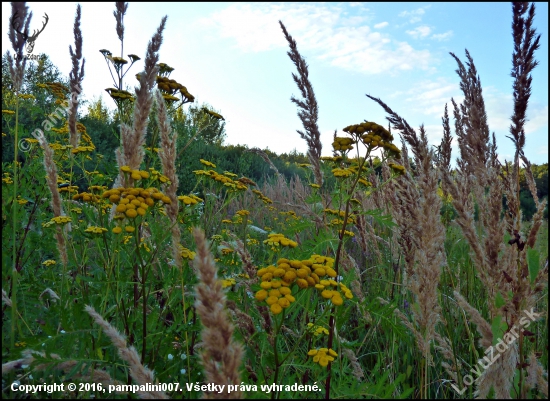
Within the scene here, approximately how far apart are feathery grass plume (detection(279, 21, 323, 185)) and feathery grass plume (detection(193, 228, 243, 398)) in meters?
2.11

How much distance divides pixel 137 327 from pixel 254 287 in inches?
29.3

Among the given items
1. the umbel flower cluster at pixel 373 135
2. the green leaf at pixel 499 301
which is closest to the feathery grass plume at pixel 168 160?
the umbel flower cluster at pixel 373 135

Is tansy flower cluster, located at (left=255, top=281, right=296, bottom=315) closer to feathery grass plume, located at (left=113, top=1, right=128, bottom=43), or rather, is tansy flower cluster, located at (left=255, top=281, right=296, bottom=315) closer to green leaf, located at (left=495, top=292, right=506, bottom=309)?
green leaf, located at (left=495, top=292, right=506, bottom=309)

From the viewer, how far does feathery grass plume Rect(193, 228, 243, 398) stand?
0.98 meters

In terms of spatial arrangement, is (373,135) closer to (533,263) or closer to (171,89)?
(533,263)

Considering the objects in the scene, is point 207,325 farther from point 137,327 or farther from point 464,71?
point 464,71

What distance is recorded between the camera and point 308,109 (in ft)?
10.6

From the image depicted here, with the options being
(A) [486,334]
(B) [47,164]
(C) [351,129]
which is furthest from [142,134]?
(A) [486,334]

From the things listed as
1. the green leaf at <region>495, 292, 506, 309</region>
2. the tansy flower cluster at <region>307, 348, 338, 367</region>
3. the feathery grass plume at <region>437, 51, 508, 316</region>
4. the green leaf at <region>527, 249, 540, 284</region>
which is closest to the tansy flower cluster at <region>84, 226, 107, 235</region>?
the tansy flower cluster at <region>307, 348, 338, 367</region>

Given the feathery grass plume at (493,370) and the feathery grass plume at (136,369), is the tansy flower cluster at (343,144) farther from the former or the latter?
the feathery grass plume at (136,369)

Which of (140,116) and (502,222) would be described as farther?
(140,116)

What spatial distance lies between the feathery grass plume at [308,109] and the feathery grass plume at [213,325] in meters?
2.11

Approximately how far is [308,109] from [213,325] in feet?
8.14

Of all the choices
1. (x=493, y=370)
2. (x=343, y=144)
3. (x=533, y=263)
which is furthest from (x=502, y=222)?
(x=343, y=144)
